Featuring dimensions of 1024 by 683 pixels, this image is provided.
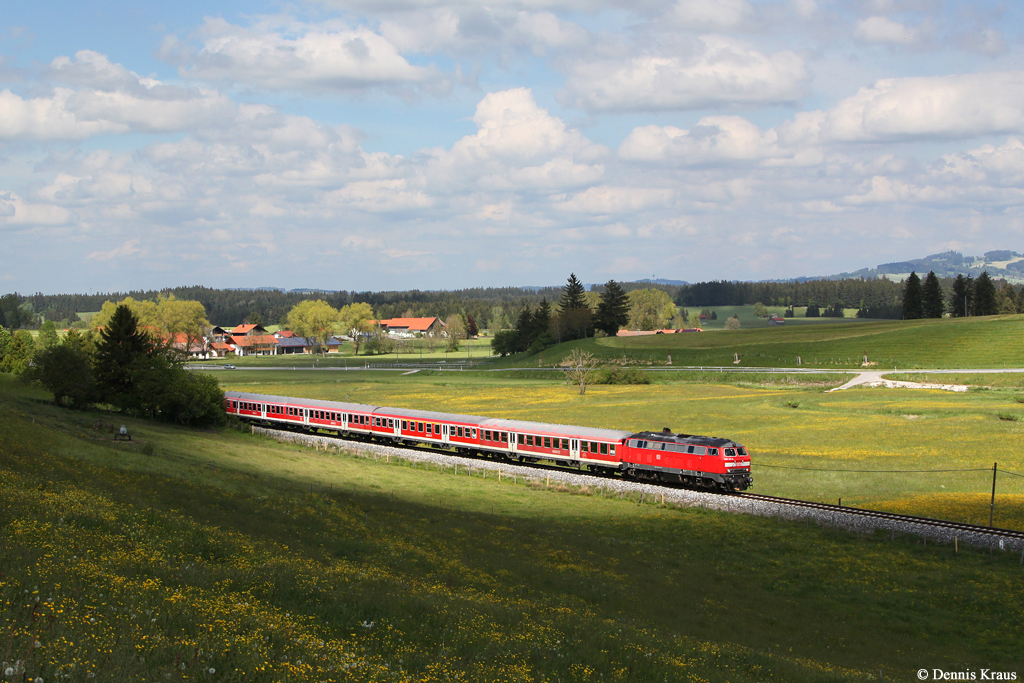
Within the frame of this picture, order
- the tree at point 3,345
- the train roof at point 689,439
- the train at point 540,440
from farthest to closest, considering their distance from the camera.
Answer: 1. the tree at point 3,345
2. the train at point 540,440
3. the train roof at point 689,439

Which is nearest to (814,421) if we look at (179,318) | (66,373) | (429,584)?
(429,584)

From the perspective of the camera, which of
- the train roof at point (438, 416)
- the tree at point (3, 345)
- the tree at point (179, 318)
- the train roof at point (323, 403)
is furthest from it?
the tree at point (179, 318)

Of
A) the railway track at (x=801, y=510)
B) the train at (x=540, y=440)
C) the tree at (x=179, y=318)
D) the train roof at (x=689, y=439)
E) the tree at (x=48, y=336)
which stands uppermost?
the tree at (x=179, y=318)

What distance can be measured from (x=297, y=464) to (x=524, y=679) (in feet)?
124

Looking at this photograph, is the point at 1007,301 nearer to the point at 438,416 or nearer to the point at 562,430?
the point at 562,430

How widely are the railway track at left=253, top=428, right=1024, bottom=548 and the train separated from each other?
2.83ft

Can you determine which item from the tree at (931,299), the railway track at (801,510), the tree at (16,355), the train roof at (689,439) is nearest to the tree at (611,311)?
the tree at (931,299)

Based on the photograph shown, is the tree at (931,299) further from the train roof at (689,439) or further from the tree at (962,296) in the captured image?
the train roof at (689,439)

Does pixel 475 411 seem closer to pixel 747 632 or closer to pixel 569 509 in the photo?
pixel 569 509

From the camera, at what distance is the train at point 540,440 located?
44.4 m

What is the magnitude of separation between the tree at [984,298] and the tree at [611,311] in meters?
82.9

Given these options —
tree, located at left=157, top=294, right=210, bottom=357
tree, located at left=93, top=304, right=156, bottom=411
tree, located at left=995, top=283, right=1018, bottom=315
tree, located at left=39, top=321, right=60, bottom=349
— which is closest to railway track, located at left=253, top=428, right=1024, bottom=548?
tree, located at left=93, top=304, right=156, bottom=411

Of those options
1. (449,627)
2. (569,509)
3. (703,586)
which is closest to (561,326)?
(569,509)

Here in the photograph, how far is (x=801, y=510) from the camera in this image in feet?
129
